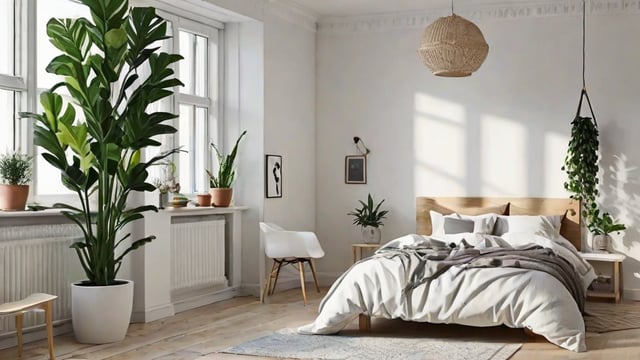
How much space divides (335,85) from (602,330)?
4.17 m

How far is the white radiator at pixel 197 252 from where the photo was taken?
23.1ft

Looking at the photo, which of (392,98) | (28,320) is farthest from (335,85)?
(28,320)

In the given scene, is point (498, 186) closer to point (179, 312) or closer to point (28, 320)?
point (179, 312)

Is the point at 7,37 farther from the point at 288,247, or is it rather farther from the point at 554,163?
the point at 554,163

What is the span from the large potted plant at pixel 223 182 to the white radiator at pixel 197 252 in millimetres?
196

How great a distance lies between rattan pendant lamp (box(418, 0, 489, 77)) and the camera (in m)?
6.25

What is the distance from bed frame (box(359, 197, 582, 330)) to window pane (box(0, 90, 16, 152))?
14.3 ft

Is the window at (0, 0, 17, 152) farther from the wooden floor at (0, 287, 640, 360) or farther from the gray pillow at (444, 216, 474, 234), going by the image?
the gray pillow at (444, 216, 474, 234)

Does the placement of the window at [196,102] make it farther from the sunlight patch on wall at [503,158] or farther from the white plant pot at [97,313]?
the sunlight patch on wall at [503,158]

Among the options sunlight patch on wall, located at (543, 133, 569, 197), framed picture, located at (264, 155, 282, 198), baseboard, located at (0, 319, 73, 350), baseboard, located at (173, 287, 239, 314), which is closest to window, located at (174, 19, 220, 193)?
framed picture, located at (264, 155, 282, 198)

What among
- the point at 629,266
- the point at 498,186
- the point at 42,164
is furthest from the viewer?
the point at 498,186

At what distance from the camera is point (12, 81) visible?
5.70 m

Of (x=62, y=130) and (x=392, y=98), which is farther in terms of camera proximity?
(x=392, y=98)

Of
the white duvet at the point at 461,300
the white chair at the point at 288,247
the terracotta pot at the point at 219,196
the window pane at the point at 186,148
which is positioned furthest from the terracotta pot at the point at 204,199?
the white duvet at the point at 461,300
